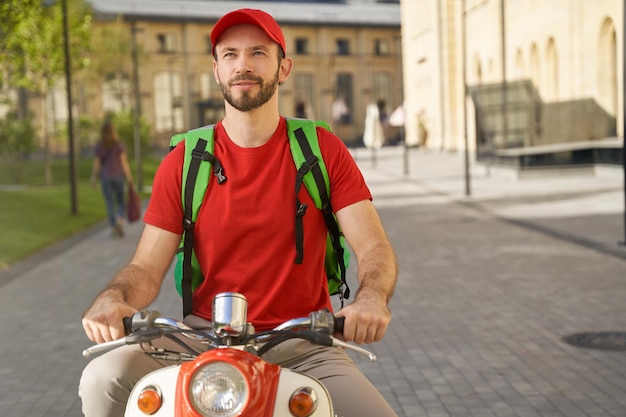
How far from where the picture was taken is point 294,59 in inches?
3765

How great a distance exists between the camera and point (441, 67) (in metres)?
60.1

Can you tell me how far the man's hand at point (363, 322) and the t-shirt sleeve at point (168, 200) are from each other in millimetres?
768

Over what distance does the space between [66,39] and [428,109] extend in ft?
148

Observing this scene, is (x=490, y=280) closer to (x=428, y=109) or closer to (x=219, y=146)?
(x=219, y=146)

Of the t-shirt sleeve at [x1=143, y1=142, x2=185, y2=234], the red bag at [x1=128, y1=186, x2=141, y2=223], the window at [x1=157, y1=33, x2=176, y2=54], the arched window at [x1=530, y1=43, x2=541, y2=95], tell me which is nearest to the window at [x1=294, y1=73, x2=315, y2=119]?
the window at [x1=157, y1=33, x2=176, y2=54]

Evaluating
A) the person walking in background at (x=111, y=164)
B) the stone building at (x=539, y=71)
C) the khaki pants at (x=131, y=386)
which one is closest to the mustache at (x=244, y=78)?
the khaki pants at (x=131, y=386)

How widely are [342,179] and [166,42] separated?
297 feet

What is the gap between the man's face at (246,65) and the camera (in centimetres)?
337

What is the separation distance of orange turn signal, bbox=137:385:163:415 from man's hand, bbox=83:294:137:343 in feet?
1.16

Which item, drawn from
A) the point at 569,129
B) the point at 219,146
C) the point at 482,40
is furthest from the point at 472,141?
the point at 219,146

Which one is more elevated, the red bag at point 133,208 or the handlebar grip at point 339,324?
the handlebar grip at point 339,324

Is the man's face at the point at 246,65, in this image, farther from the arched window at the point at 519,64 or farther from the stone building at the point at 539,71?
the arched window at the point at 519,64

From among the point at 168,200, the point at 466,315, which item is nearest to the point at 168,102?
the point at 466,315

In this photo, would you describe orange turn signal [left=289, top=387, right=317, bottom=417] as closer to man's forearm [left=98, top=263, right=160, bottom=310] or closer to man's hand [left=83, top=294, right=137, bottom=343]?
man's hand [left=83, top=294, right=137, bottom=343]
